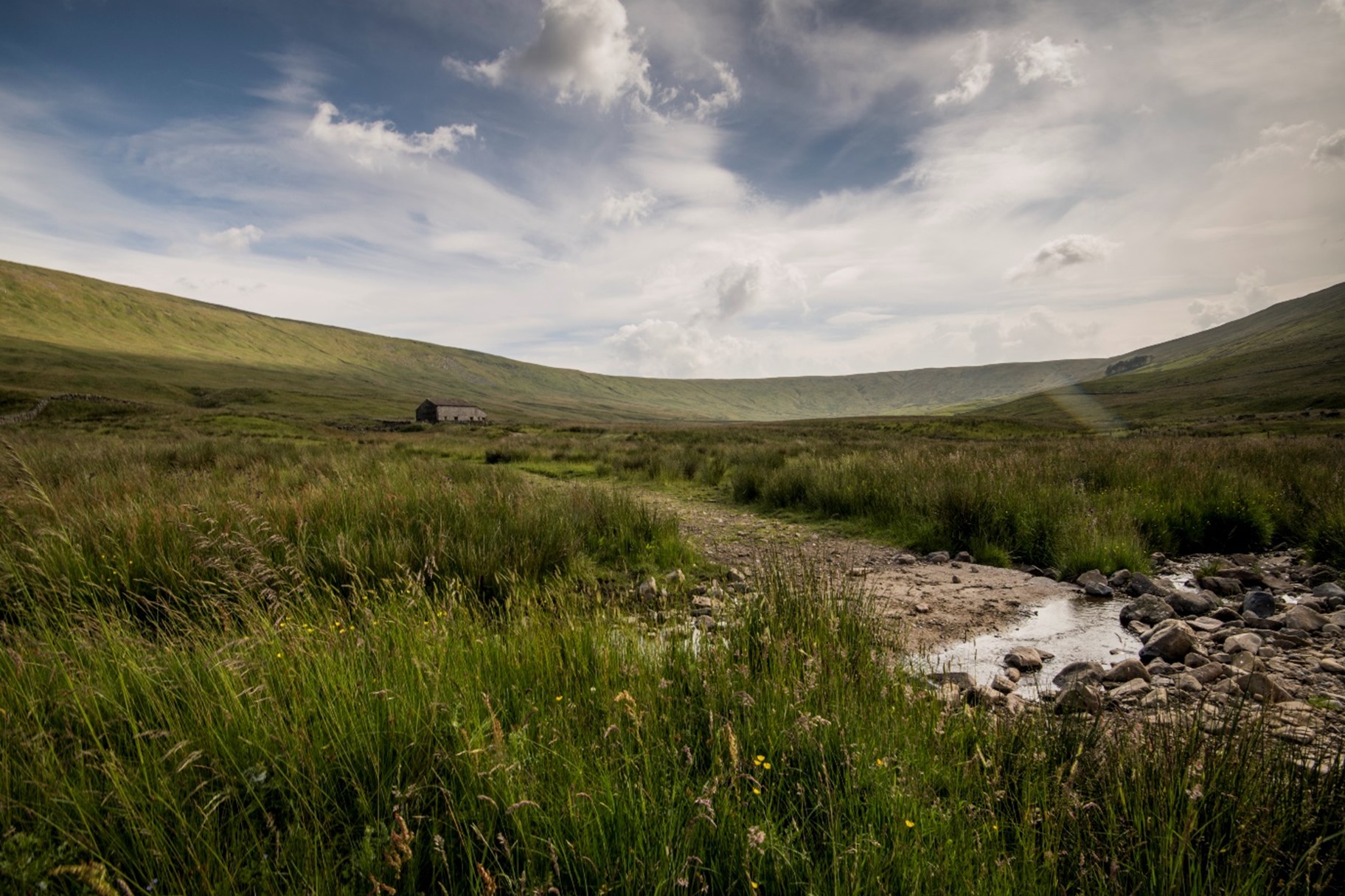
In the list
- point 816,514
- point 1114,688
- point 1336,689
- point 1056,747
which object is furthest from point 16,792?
point 816,514

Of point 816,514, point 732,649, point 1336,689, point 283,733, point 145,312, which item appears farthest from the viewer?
point 145,312

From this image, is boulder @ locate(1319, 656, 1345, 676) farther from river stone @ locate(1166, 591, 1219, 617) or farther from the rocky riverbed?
river stone @ locate(1166, 591, 1219, 617)

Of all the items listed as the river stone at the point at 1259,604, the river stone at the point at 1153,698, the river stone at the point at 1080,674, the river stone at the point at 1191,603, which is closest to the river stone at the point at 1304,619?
the river stone at the point at 1259,604

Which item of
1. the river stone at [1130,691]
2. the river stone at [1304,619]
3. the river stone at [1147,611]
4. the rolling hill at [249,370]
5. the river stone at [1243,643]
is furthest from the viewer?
the rolling hill at [249,370]

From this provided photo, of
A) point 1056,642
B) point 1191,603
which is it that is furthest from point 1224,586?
point 1056,642

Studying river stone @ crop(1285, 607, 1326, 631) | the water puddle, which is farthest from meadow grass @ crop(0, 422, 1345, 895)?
river stone @ crop(1285, 607, 1326, 631)

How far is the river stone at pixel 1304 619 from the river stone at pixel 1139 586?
112cm

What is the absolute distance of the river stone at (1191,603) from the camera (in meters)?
5.02

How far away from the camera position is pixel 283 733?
2.00 meters

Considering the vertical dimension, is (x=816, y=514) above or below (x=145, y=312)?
below

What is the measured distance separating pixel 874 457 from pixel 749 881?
42.6 ft

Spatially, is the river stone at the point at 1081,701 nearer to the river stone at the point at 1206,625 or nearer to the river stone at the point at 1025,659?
the river stone at the point at 1025,659

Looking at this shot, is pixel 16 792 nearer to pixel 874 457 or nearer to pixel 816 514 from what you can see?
pixel 816 514

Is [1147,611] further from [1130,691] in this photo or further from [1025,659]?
[1130,691]
